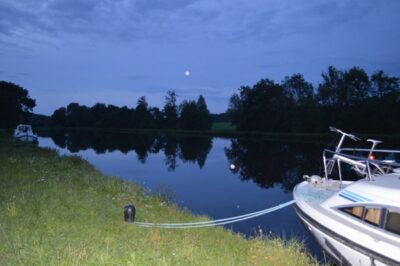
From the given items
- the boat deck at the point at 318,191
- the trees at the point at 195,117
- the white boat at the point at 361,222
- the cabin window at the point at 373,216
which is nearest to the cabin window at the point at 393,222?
the white boat at the point at 361,222

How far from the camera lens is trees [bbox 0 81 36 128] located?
86.8 meters

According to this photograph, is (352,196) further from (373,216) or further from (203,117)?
(203,117)

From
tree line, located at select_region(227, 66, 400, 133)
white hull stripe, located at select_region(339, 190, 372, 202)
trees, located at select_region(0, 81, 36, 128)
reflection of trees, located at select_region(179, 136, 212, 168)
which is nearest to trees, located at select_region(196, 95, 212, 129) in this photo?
tree line, located at select_region(227, 66, 400, 133)

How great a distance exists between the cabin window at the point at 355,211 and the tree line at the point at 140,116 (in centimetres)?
10934

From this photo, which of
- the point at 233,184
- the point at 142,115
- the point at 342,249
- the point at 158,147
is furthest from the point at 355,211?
the point at 142,115

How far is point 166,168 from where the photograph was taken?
35.5m

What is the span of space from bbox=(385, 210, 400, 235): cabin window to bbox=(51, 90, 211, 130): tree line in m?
111

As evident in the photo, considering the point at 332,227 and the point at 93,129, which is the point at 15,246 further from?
the point at 93,129

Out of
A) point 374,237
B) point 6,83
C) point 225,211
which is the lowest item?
point 225,211

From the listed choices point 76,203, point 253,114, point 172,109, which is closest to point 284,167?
point 76,203

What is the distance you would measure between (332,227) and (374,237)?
1.18 meters

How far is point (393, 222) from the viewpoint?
7.37 metres

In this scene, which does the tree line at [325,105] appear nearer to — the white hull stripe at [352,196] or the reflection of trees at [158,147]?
the reflection of trees at [158,147]

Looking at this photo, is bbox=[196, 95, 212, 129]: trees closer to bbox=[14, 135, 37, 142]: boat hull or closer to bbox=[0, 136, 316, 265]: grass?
bbox=[14, 135, 37, 142]: boat hull
